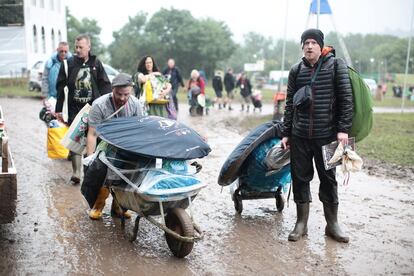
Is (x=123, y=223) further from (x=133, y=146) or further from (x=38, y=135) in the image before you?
(x=38, y=135)

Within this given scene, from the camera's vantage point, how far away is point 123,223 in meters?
5.12

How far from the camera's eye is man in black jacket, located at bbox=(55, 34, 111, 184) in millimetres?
6816

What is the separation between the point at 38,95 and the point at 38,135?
1227cm

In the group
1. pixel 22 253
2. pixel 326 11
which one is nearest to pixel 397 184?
pixel 22 253

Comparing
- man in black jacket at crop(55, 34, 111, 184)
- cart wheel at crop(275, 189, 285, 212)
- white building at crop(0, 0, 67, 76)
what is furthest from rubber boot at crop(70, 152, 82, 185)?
white building at crop(0, 0, 67, 76)

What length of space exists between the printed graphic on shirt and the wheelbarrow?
240 centimetres

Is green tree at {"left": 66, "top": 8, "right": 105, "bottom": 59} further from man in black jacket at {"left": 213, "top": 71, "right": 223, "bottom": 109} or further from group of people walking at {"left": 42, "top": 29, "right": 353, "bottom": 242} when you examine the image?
group of people walking at {"left": 42, "top": 29, "right": 353, "bottom": 242}

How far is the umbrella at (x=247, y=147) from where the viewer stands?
17.7ft

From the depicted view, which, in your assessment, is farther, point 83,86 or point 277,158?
point 83,86

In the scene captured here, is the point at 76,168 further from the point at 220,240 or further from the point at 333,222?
the point at 333,222

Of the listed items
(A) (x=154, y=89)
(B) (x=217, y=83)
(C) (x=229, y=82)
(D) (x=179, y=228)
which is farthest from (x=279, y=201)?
(C) (x=229, y=82)

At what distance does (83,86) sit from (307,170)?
3.42 meters

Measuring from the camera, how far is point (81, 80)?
6836mm

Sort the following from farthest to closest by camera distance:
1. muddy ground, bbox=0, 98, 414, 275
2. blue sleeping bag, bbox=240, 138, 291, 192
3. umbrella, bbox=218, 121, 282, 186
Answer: blue sleeping bag, bbox=240, 138, 291, 192 < umbrella, bbox=218, 121, 282, 186 < muddy ground, bbox=0, 98, 414, 275
